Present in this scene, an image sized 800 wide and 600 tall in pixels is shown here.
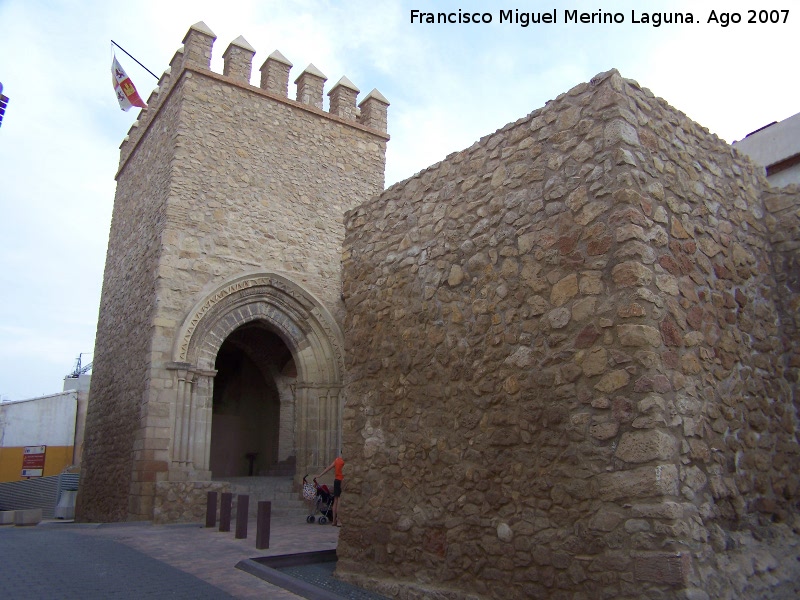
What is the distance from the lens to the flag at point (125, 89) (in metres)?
13.4

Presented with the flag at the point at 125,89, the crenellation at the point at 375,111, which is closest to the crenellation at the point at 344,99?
the crenellation at the point at 375,111

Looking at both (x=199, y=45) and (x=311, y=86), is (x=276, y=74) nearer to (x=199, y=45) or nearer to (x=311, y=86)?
(x=311, y=86)

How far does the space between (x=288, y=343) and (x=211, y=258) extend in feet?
7.07

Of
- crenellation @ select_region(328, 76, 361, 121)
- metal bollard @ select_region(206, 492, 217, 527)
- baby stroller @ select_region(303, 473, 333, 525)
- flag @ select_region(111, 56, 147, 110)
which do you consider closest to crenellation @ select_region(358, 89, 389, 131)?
crenellation @ select_region(328, 76, 361, 121)

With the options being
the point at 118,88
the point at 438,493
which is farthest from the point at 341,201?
the point at 438,493

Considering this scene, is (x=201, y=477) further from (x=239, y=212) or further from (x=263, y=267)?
(x=239, y=212)

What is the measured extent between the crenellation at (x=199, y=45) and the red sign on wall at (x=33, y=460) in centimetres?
1520

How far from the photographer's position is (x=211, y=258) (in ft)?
36.7

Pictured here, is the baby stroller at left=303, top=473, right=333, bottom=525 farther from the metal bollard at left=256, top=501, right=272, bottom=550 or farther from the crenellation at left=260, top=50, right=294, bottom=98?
the crenellation at left=260, top=50, right=294, bottom=98

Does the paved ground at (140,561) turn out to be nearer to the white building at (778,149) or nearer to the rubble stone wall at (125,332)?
the rubble stone wall at (125,332)

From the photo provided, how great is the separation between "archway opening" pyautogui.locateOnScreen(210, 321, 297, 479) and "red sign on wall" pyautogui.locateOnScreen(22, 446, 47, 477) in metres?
9.22

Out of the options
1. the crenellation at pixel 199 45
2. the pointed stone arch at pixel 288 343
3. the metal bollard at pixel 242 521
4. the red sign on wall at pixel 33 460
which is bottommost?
the metal bollard at pixel 242 521

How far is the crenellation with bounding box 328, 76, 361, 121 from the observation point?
44.9ft

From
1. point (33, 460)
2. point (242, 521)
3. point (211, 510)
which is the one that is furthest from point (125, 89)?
point (33, 460)
